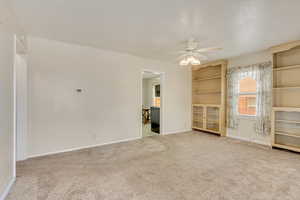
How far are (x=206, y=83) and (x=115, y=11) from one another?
4481 millimetres

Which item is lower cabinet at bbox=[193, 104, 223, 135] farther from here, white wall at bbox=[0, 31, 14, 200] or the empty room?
white wall at bbox=[0, 31, 14, 200]

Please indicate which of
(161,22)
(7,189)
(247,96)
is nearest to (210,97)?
(247,96)

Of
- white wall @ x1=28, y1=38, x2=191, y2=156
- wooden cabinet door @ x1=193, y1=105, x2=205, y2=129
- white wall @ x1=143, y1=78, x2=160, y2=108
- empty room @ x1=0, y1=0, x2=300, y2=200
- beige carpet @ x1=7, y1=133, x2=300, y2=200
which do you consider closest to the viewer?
beige carpet @ x1=7, y1=133, x2=300, y2=200

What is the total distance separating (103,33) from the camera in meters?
3.04

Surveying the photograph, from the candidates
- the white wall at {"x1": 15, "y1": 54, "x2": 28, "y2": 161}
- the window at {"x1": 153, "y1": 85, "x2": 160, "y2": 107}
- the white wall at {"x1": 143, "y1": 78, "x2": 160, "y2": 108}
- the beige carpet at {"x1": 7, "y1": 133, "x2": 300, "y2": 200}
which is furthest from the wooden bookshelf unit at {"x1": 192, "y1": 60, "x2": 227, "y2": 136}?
the white wall at {"x1": 15, "y1": 54, "x2": 28, "y2": 161}

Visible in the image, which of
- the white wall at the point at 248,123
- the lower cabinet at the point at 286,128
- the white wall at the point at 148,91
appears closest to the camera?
the lower cabinet at the point at 286,128

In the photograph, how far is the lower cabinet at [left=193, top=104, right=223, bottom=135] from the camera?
5.18 metres

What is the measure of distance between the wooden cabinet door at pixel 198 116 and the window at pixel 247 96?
1.31 m

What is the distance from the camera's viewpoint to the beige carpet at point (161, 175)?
1957 millimetres

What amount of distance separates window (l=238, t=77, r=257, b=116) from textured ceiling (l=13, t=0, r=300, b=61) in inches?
46.6

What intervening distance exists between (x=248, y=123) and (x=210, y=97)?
155 cm

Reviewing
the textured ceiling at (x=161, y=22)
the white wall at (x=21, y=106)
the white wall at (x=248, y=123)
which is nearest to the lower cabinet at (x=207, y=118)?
the white wall at (x=248, y=123)

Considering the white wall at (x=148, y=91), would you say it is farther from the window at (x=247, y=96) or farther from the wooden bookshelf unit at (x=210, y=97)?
the window at (x=247, y=96)

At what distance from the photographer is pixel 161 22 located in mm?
2590
